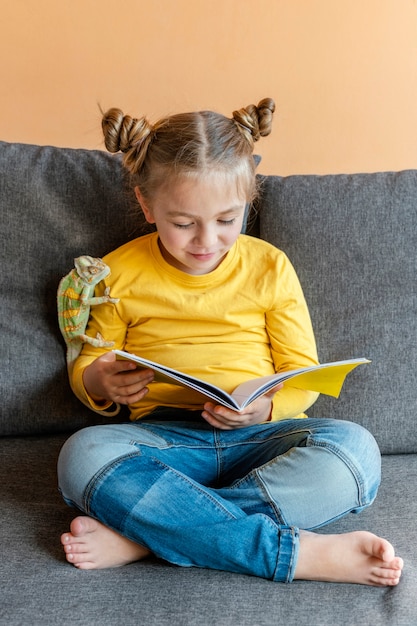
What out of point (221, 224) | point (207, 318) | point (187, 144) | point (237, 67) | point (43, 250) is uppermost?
point (237, 67)

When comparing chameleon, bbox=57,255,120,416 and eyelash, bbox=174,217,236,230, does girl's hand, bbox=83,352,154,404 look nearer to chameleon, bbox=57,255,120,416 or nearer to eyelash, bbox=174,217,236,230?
chameleon, bbox=57,255,120,416

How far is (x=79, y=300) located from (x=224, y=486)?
1.65 feet

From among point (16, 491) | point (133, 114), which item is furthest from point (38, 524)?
point (133, 114)

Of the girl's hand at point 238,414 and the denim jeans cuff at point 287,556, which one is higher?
the girl's hand at point 238,414

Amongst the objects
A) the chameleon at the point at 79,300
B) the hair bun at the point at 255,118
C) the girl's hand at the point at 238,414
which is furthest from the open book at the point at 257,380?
the hair bun at the point at 255,118

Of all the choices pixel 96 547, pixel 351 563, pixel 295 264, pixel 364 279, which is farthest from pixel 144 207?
pixel 351 563

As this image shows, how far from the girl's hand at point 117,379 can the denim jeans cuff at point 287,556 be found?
401 millimetres

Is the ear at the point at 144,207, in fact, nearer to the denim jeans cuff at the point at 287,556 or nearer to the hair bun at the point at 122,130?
the hair bun at the point at 122,130

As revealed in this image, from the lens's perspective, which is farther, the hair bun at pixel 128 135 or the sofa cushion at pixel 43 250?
the sofa cushion at pixel 43 250

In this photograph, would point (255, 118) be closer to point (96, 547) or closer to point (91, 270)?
point (91, 270)

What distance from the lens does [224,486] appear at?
1590 millimetres

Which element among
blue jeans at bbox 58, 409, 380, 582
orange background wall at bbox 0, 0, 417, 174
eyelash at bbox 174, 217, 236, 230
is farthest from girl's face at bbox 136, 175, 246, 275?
orange background wall at bbox 0, 0, 417, 174

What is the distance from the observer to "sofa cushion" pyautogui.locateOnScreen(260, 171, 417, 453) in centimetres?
174

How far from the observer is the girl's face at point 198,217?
5.02 ft
